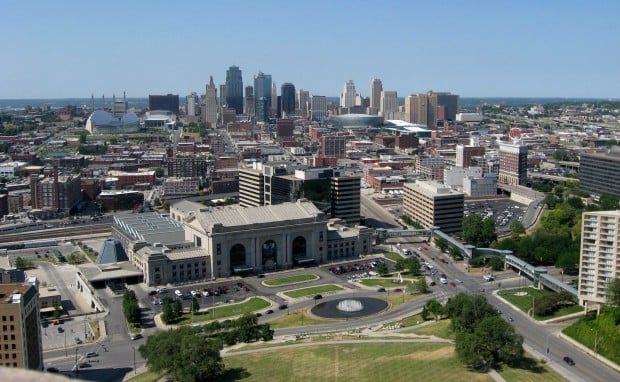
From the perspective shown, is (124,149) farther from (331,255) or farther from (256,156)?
(331,255)

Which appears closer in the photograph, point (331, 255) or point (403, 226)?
point (331, 255)

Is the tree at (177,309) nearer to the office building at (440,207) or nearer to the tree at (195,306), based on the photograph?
the tree at (195,306)

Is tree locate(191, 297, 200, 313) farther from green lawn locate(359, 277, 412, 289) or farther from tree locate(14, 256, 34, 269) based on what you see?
tree locate(14, 256, 34, 269)

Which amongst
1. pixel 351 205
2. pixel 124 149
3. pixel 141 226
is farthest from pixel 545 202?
pixel 124 149

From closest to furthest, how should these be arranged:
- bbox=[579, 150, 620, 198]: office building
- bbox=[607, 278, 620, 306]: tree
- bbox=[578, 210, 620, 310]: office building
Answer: bbox=[607, 278, 620, 306]: tree < bbox=[578, 210, 620, 310]: office building < bbox=[579, 150, 620, 198]: office building

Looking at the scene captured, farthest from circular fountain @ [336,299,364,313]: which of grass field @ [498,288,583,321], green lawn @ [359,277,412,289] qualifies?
grass field @ [498,288,583,321]

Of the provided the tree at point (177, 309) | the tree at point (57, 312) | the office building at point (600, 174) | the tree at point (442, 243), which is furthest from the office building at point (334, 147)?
the tree at point (57, 312)
